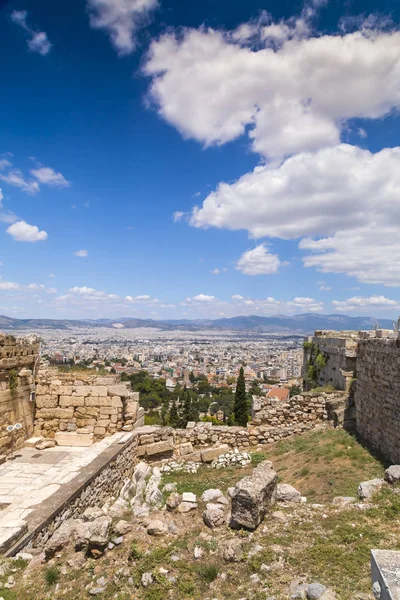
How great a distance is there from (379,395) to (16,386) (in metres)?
9.47

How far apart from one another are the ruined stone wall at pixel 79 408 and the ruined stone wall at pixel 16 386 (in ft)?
1.02

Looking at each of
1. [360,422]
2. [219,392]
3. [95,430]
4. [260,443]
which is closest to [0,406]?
[95,430]

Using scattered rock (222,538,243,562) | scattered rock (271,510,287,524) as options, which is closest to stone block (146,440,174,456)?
scattered rock (271,510,287,524)

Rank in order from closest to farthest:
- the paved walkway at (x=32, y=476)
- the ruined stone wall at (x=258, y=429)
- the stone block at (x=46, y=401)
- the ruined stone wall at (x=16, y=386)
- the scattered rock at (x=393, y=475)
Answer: the paved walkway at (x=32, y=476)
the scattered rock at (x=393, y=475)
the ruined stone wall at (x=16, y=386)
the stone block at (x=46, y=401)
the ruined stone wall at (x=258, y=429)

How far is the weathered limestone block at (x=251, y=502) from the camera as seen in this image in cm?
471

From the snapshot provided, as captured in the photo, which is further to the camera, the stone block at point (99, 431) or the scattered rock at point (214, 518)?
the stone block at point (99, 431)

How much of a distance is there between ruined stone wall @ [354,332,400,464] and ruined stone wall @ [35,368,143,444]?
22.2 feet

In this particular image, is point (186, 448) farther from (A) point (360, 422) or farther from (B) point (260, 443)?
(A) point (360, 422)

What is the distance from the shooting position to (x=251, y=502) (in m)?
4.71

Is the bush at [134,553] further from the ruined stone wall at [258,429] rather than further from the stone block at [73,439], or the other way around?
the ruined stone wall at [258,429]

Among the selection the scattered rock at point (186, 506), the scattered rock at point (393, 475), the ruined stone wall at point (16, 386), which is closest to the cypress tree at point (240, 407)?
the ruined stone wall at point (16, 386)

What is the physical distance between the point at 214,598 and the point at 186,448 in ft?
25.5

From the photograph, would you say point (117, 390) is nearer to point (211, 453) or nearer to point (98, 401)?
point (98, 401)

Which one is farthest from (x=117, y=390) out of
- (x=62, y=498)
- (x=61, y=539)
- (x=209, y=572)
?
(x=209, y=572)
